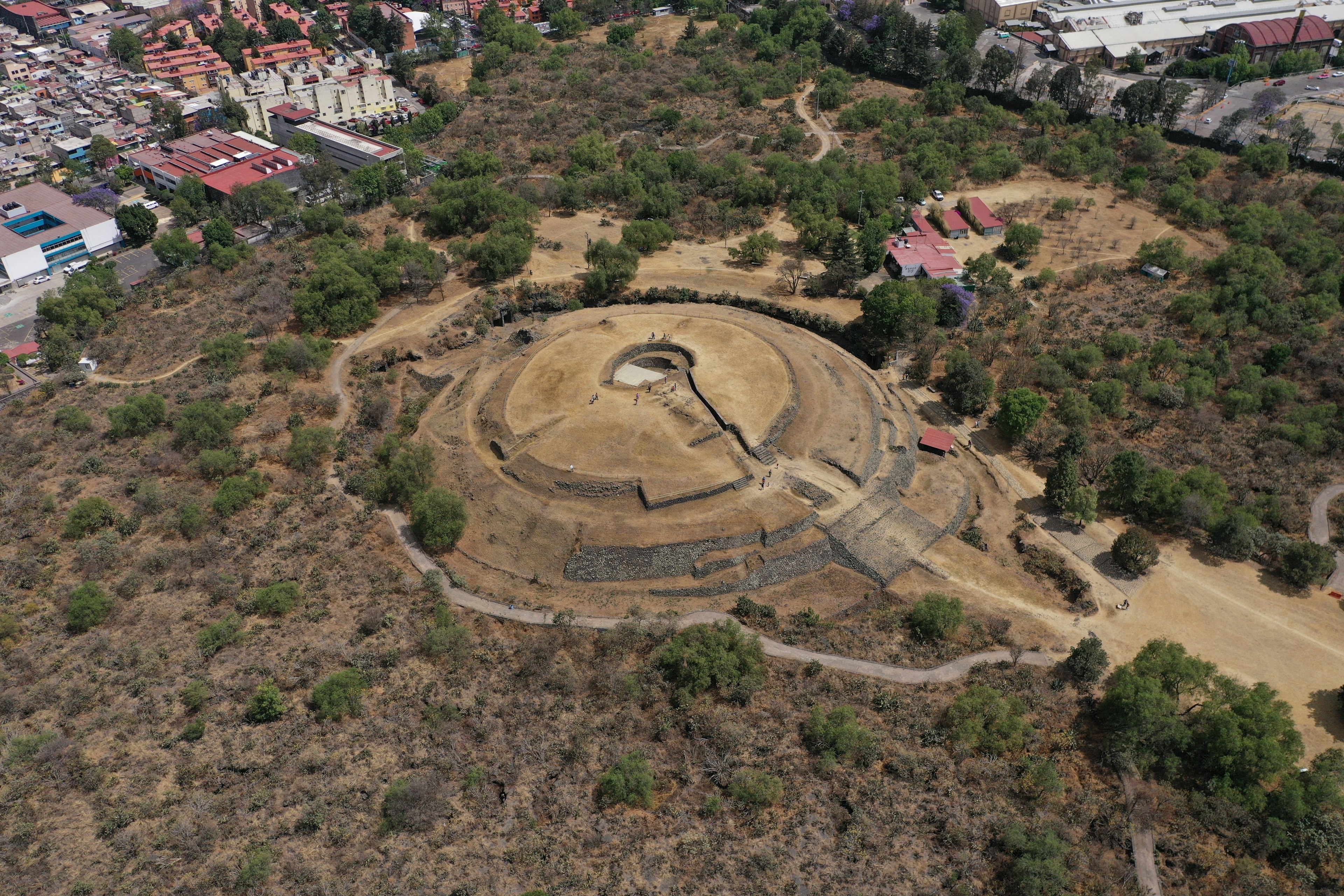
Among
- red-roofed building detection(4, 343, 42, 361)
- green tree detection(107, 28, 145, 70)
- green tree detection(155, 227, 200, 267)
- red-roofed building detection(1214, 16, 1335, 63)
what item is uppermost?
red-roofed building detection(1214, 16, 1335, 63)

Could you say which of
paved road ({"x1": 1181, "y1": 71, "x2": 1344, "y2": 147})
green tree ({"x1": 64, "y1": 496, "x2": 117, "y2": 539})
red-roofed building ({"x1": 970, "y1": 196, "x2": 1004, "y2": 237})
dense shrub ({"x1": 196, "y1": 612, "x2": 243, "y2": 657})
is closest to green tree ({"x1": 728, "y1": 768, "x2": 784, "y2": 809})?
→ dense shrub ({"x1": 196, "y1": 612, "x2": 243, "y2": 657})

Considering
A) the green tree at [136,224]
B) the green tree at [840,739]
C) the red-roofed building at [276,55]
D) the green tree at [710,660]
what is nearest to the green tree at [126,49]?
the red-roofed building at [276,55]

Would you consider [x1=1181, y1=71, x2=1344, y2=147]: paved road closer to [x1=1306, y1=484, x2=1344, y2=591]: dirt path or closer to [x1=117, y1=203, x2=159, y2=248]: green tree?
[x1=1306, y1=484, x2=1344, y2=591]: dirt path

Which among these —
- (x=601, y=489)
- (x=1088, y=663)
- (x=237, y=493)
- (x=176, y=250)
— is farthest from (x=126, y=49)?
(x=1088, y=663)

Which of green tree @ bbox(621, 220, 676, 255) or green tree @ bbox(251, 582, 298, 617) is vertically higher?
green tree @ bbox(621, 220, 676, 255)

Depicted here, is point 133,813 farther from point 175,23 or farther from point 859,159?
point 175,23

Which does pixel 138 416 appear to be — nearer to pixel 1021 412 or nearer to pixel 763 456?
pixel 763 456
